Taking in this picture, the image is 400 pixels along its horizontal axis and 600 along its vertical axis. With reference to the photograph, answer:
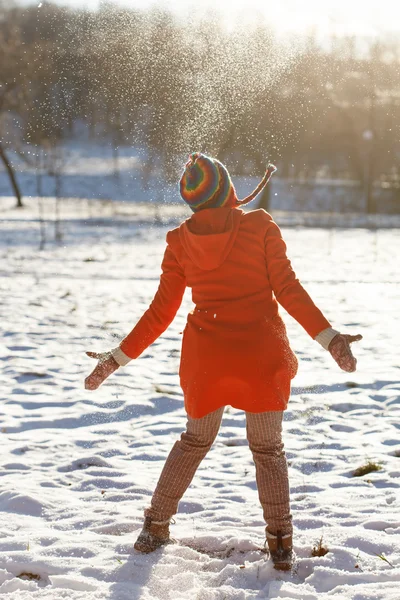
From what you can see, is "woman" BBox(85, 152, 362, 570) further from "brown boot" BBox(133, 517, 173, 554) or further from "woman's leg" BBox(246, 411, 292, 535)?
"brown boot" BBox(133, 517, 173, 554)

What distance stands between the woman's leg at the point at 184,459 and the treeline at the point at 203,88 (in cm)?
1143

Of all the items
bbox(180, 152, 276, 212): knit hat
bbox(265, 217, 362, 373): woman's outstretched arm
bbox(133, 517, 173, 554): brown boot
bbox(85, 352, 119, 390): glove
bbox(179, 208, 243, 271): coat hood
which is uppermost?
bbox(180, 152, 276, 212): knit hat

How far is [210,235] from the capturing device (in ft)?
9.43

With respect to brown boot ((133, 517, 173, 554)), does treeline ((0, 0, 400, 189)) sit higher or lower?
higher

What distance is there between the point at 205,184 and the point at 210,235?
0.18 meters

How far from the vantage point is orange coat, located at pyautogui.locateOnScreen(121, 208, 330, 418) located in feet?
9.38

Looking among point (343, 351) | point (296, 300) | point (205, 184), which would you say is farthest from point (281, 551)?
point (205, 184)

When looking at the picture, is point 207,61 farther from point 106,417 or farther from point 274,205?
point 274,205

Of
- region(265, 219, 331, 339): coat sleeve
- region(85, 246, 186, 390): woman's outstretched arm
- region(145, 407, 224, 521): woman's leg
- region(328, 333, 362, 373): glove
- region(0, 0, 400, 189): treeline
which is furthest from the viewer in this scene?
region(0, 0, 400, 189): treeline

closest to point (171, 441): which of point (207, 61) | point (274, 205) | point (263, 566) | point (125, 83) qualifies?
point (263, 566)

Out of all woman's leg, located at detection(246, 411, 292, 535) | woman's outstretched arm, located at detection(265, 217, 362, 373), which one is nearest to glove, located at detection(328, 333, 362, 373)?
woman's outstretched arm, located at detection(265, 217, 362, 373)

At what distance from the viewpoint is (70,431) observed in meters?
4.86

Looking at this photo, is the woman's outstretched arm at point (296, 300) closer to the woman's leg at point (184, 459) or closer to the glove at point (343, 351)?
the glove at point (343, 351)

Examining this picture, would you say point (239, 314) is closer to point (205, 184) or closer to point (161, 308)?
point (161, 308)
